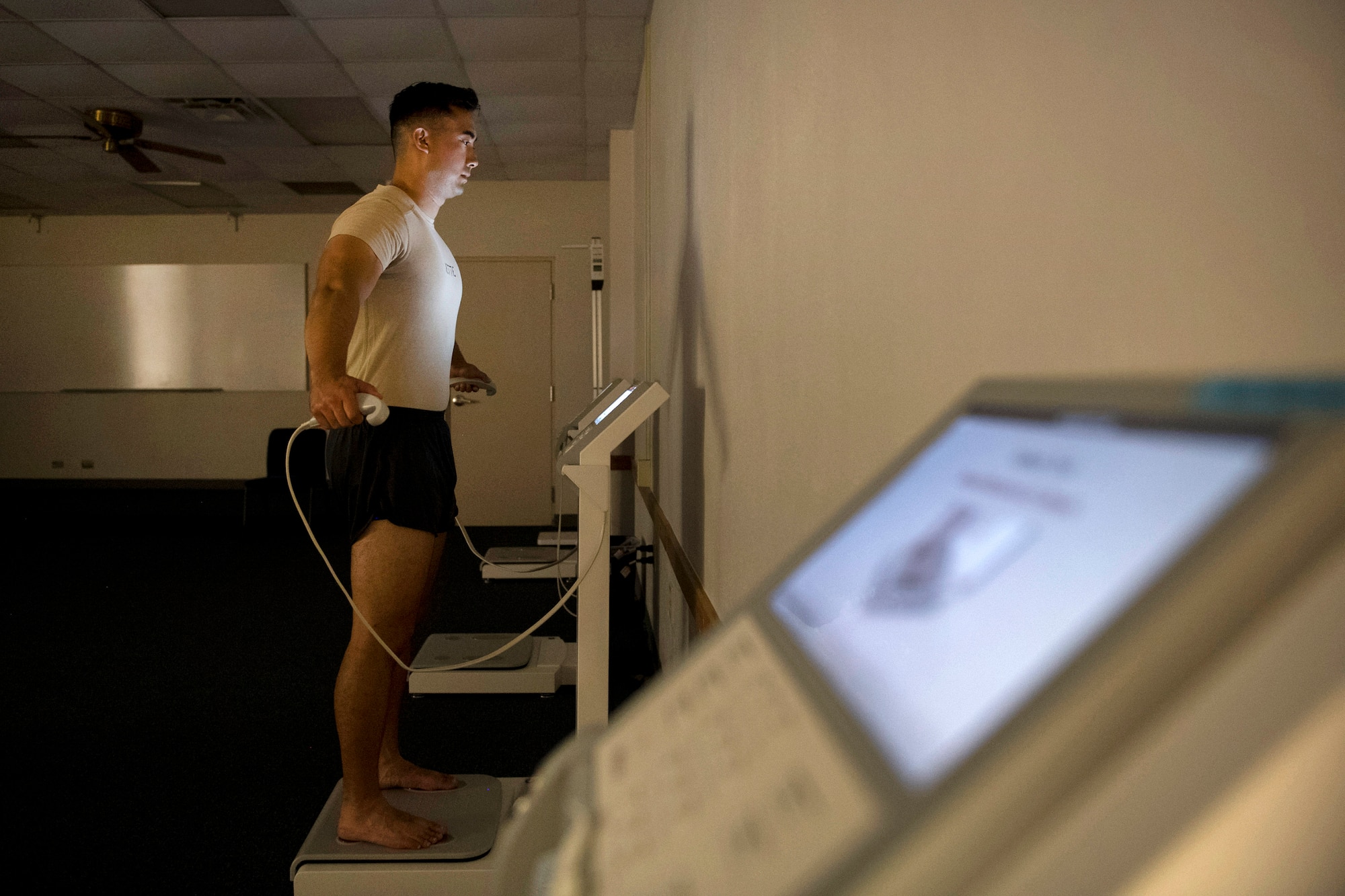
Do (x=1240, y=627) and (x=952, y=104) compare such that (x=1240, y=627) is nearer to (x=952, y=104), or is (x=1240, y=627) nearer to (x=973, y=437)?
(x=973, y=437)

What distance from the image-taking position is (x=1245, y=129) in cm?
41

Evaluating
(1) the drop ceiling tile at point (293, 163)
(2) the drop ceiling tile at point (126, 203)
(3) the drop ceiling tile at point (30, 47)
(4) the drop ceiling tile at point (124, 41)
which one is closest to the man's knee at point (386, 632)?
(4) the drop ceiling tile at point (124, 41)

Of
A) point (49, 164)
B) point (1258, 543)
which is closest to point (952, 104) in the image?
point (1258, 543)

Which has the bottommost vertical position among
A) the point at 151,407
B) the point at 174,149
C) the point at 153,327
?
the point at 151,407

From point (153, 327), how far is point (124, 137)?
3.01 metres

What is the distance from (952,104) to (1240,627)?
57 cm

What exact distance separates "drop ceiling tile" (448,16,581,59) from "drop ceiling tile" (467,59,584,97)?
0.31 ft

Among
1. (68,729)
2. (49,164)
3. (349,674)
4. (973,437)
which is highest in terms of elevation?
(49,164)

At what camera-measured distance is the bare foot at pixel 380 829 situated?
68.4 inches

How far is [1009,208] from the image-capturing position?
23.7 inches

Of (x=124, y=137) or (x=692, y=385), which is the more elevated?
(x=124, y=137)

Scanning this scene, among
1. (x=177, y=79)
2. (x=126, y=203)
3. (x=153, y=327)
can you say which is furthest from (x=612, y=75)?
(x=153, y=327)

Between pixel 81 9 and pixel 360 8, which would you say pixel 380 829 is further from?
pixel 81 9

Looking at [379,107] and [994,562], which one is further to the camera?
[379,107]
